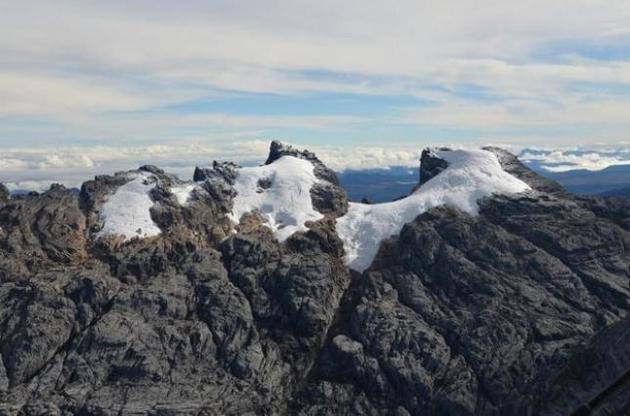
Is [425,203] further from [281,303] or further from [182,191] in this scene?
[182,191]

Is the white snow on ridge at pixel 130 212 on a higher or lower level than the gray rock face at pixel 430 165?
lower

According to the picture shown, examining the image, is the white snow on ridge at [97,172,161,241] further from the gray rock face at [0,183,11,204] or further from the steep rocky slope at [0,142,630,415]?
the gray rock face at [0,183,11,204]

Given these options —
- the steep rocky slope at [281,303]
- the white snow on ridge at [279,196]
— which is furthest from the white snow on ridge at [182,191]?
the white snow on ridge at [279,196]

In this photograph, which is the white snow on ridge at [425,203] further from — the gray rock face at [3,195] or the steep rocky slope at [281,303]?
the gray rock face at [3,195]

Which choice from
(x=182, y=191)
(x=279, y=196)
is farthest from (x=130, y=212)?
(x=279, y=196)

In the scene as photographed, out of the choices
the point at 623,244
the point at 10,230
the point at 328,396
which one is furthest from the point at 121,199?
the point at 623,244

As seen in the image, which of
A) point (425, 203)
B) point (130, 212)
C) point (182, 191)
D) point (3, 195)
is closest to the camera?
point (130, 212)

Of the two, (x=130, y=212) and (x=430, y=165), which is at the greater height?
(x=430, y=165)

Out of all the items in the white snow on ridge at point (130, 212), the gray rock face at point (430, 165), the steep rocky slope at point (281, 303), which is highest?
the gray rock face at point (430, 165)
